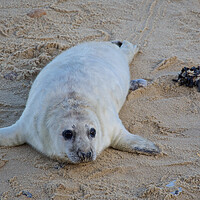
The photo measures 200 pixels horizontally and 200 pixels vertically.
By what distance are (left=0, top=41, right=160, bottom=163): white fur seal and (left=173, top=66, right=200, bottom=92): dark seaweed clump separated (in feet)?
2.67

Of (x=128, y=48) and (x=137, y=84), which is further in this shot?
(x=128, y=48)

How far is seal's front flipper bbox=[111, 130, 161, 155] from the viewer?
3049mm

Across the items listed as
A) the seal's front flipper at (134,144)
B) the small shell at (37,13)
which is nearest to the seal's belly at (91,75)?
the seal's front flipper at (134,144)

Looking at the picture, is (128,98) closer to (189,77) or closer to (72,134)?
(189,77)

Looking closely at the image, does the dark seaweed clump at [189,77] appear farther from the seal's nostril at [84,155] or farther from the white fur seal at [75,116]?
the seal's nostril at [84,155]

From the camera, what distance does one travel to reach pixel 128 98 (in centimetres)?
407

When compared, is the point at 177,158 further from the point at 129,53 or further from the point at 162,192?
the point at 129,53

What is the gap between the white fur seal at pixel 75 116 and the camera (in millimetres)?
2811

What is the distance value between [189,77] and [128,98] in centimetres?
80

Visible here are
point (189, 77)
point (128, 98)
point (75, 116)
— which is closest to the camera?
point (75, 116)

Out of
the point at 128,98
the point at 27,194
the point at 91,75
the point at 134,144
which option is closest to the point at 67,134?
the point at 27,194

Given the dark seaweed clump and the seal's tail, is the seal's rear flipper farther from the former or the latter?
the seal's tail

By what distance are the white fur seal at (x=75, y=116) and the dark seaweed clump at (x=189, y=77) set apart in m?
0.82

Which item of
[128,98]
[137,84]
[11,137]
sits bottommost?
[11,137]
